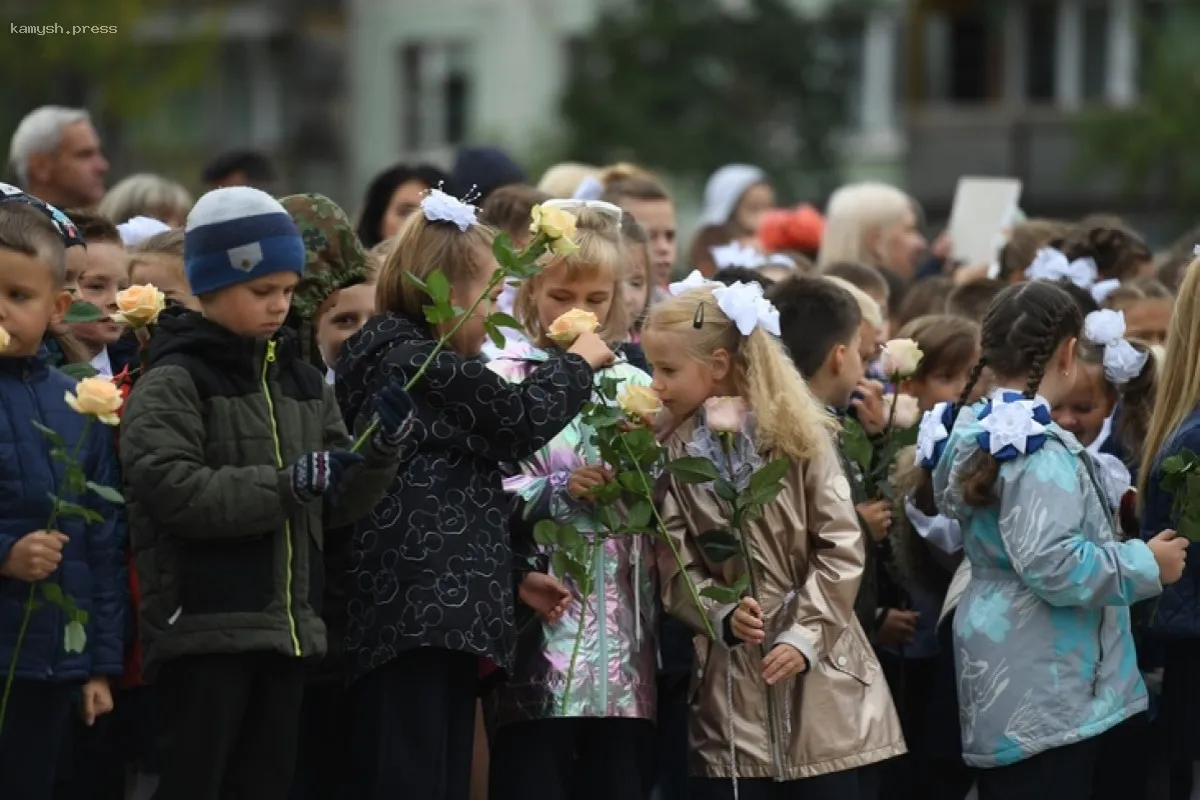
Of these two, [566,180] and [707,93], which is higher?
[566,180]

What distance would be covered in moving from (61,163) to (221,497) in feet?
15.5

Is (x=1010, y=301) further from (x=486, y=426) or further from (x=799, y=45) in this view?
(x=799, y=45)

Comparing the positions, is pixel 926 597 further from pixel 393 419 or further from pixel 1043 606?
pixel 393 419

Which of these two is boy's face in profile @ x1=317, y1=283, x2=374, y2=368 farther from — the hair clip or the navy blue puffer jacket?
the navy blue puffer jacket

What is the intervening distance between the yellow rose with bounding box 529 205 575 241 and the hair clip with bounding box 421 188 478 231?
1.19 ft

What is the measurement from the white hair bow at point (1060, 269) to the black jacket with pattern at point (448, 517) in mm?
3016

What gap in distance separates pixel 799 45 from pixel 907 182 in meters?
3.37

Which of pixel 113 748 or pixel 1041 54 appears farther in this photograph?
pixel 1041 54

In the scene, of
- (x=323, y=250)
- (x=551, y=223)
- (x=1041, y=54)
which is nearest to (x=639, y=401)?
(x=551, y=223)

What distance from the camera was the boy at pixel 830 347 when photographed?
7.25 metres

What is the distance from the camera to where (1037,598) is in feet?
22.3

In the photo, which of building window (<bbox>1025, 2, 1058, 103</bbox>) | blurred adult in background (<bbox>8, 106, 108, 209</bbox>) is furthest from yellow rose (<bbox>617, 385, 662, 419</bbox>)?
building window (<bbox>1025, 2, 1058, 103</bbox>)

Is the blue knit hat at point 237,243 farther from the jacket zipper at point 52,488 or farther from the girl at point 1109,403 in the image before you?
the girl at point 1109,403

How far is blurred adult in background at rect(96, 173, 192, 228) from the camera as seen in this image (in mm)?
10008
